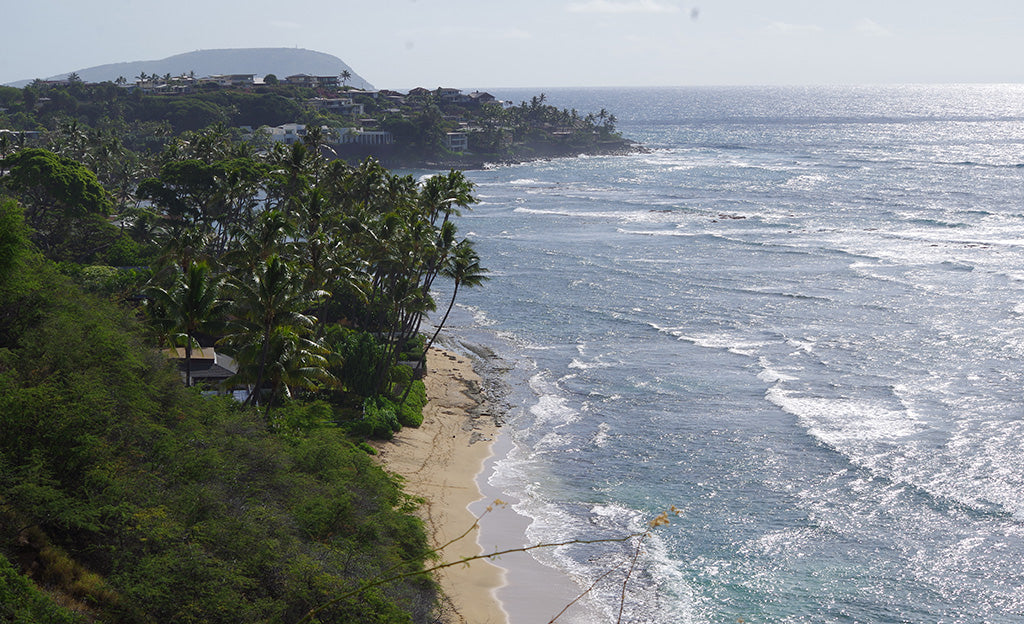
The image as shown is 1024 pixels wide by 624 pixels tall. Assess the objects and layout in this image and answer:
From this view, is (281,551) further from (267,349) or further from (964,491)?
(964,491)

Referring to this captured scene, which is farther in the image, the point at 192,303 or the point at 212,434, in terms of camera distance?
the point at 192,303

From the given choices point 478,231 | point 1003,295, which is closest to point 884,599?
point 1003,295

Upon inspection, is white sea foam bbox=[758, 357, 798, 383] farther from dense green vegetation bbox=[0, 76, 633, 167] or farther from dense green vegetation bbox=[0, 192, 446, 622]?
dense green vegetation bbox=[0, 76, 633, 167]

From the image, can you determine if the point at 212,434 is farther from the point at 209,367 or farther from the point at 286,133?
the point at 286,133

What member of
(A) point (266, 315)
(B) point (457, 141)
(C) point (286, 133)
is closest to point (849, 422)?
(A) point (266, 315)

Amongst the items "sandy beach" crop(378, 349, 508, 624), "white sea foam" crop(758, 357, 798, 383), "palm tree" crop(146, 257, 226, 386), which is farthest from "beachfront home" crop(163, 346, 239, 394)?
"white sea foam" crop(758, 357, 798, 383)

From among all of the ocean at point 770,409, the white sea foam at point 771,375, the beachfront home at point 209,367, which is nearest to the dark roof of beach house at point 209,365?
the beachfront home at point 209,367
